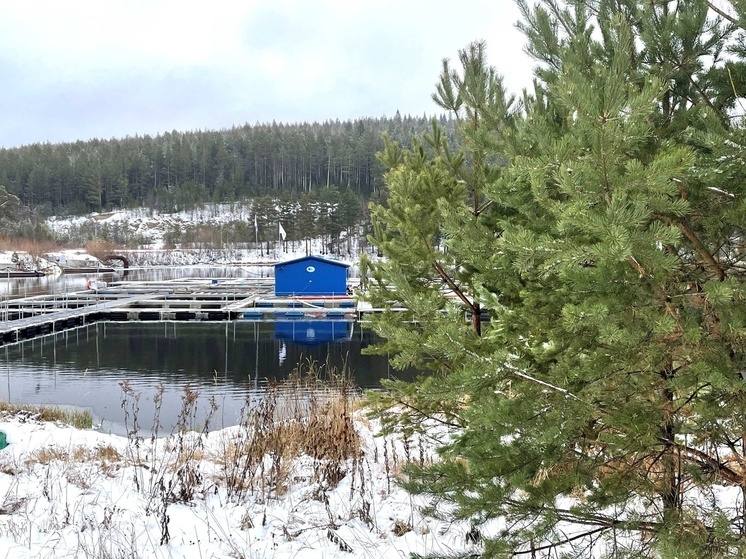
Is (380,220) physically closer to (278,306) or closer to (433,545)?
(433,545)

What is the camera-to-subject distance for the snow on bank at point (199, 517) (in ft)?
9.30

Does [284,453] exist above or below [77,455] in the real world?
above

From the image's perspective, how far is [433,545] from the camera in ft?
9.48

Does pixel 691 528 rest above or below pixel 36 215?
below

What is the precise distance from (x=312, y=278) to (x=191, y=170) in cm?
7457

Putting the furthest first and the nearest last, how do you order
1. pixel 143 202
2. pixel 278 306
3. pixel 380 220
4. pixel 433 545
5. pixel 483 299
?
pixel 143 202 < pixel 278 306 < pixel 380 220 < pixel 433 545 < pixel 483 299

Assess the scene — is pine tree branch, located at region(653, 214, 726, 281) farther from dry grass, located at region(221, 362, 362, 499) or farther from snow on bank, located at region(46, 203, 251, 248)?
snow on bank, located at region(46, 203, 251, 248)

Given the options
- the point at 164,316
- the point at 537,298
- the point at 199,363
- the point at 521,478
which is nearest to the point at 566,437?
the point at 521,478

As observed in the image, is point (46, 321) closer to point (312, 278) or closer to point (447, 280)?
point (312, 278)

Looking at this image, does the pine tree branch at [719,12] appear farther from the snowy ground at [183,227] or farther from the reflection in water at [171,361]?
the snowy ground at [183,227]

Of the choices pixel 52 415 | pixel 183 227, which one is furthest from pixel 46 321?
pixel 183 227

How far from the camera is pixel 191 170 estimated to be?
303 feet

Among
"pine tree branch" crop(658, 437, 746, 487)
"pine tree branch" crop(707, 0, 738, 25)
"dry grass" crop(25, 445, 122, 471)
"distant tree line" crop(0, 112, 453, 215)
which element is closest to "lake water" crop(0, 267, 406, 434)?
"dry grass" crop(25, 445, 122, 471)

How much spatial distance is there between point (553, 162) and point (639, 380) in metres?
0.93
